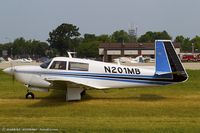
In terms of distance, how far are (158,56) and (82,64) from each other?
2.97 metres

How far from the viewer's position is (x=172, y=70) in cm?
1396

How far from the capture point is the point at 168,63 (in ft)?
45.8

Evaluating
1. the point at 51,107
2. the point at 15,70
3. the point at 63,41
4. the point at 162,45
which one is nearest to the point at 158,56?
the point at 162,45

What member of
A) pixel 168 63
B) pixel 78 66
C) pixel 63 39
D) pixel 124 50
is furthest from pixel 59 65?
pixel 63 39

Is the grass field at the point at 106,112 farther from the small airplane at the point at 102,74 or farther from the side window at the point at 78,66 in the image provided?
the side window at the point at 78,66

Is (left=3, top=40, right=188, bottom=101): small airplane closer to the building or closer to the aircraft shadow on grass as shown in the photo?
the aircraft shadow on grass

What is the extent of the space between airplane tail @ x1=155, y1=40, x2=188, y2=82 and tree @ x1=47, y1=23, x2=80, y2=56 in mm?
107489

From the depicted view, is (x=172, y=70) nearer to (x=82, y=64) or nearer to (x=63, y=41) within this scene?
(x=82, y=64)

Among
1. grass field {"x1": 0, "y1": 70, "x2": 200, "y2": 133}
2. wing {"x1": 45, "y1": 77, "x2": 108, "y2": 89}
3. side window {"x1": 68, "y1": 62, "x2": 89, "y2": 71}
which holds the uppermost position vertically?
side window {"x1": 68, "y1": 62, "x2": 89, "y2": 71}

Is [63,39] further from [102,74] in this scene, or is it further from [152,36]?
[102,74]

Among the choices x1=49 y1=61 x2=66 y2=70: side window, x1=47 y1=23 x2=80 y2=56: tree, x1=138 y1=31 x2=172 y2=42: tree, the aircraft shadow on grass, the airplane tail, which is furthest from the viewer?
x1=138 y1=31 x2=172 y2=42: tree

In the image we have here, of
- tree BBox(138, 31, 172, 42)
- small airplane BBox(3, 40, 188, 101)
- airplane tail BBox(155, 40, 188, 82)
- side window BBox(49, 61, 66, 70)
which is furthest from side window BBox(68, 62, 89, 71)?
tree BBox(138, 31, 172, 42)

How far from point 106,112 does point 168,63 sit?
12.5ft

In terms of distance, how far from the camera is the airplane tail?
13961 mm
